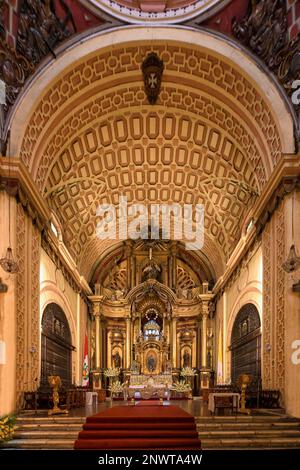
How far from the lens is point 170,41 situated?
1588 cm

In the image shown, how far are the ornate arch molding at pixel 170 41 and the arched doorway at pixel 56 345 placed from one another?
7.49m

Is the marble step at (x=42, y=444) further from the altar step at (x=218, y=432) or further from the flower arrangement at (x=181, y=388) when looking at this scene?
the flower arrangement at (x=181, y=388)

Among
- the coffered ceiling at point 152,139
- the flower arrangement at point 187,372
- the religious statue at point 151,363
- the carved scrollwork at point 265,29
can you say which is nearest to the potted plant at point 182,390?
the flower arrangement at point 187,372

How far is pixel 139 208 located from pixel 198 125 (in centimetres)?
760

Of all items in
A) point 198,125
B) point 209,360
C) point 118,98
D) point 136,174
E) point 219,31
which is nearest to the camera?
point 219,31

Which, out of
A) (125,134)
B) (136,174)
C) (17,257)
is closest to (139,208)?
(136,174)

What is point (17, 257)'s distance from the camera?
46.1 ft

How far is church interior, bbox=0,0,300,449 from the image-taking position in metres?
13.7

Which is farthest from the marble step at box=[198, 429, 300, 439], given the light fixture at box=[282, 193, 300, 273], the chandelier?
the chandelier

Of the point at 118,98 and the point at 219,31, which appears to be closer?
the point at 219,31

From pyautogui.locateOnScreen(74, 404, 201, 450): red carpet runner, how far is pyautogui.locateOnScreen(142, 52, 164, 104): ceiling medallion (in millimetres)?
10330

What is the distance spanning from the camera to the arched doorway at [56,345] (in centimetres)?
1891

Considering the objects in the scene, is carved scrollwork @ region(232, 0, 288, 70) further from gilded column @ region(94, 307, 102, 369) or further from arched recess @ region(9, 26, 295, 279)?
gilded column @ region(94, 307, 102, 369)

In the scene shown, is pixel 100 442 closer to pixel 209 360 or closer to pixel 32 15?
pixel 32 15
